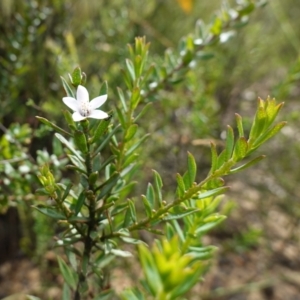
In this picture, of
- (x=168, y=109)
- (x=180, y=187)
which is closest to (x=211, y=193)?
(x=180, y=187)

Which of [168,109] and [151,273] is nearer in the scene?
[151,273]

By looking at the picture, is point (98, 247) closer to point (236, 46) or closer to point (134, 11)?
point (134, 11)

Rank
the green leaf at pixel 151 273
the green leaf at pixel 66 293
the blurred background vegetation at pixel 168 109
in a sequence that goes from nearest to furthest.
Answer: the green leaf at pixel 151 273 < the green leaf at pixel 66 293 < the blurred background vegetation at pixel 168 109

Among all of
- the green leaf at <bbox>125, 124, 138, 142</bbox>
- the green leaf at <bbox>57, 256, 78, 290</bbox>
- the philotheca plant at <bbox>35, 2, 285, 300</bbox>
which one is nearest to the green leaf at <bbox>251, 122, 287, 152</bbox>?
the philotheca plant at <bbox>35, 2, 285, 300</bbox>

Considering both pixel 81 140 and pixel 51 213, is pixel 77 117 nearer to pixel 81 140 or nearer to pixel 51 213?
pixel 81 140

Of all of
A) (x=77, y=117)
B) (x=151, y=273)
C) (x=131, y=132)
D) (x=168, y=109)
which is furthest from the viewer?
(x=168, y=109)

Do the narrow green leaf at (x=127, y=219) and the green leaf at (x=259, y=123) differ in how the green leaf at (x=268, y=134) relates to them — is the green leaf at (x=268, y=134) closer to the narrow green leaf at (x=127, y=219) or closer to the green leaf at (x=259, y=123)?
the green leaf at (x=259, y=123)

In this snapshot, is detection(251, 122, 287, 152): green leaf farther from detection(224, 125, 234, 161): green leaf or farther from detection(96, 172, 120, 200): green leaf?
detection(96, 172, 120, 200): green leaf

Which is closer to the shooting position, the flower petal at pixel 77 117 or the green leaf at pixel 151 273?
the green leaf at pixel 151 273

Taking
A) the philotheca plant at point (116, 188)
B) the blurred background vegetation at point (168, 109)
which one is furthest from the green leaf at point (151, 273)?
the blurred background vegetation at point (168, 109)
